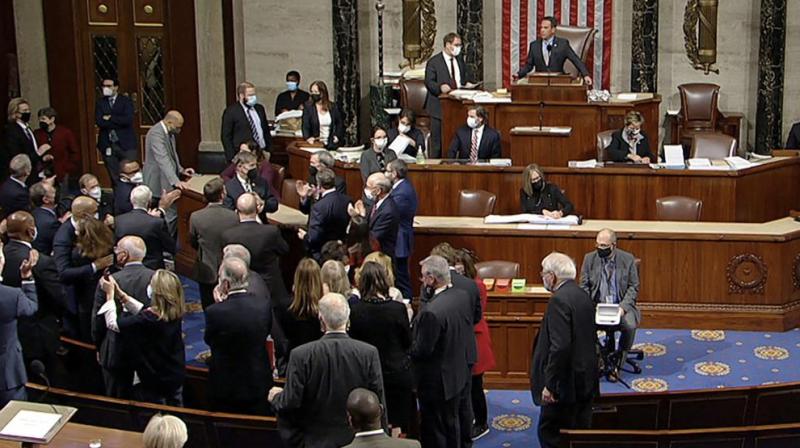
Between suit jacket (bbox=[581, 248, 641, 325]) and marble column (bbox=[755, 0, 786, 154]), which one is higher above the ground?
marble column (bbox=[755, 0, 786, 154])

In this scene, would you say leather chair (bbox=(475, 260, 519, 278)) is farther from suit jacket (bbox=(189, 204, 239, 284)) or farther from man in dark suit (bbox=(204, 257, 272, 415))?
man in dark suit (bbox=(204, 257, 272, 415))

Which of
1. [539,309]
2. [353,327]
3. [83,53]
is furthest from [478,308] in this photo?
[83,53]

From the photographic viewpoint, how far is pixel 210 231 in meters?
9.04

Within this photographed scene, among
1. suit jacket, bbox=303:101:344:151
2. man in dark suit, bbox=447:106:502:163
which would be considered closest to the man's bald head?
man in dark suit, bbox=447:106:502:163

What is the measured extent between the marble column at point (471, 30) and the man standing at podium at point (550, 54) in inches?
91.9

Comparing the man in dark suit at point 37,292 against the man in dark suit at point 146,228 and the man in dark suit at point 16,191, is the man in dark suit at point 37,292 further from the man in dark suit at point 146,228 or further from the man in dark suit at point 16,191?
the man in dark suit at point 16,191

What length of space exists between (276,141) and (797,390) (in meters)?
7.66

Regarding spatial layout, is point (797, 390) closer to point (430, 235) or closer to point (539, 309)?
point (539, 309)

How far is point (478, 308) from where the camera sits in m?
7.46

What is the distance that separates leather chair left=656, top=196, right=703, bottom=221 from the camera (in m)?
10.7

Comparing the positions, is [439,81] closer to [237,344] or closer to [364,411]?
[237,344]

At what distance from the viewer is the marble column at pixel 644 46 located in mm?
15328

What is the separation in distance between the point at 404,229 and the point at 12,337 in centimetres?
346

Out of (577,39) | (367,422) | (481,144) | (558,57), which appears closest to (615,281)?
(481,144)
